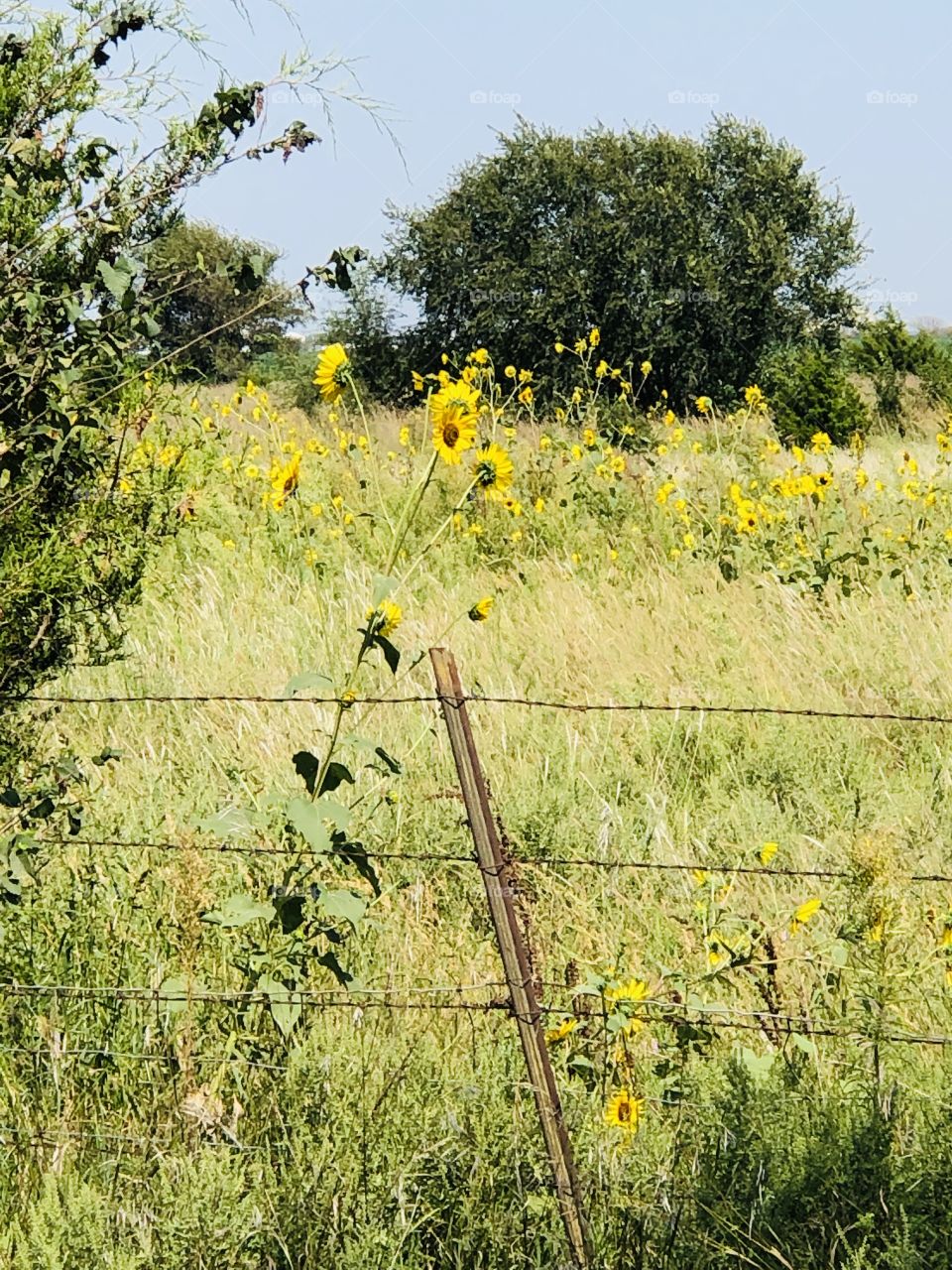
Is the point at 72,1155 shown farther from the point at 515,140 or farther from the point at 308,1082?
the point at 515,140

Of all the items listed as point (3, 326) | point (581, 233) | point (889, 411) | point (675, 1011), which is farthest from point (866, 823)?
point (581, 233)

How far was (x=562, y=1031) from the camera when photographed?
2.73 m

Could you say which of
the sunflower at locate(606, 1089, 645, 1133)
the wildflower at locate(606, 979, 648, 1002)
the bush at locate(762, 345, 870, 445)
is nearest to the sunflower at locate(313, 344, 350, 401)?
the wildflower at locate(606, 979, 648, 1002)

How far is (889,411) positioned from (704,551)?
1589cm

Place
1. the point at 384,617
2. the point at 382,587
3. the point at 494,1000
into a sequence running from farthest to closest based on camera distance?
the point at 494,1000
the point at 384,617
the point at 382,587

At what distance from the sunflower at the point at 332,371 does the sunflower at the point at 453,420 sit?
245 millimetres

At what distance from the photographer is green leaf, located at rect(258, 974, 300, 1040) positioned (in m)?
2.58

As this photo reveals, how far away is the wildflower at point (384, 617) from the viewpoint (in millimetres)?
2318

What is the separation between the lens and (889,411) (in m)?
21.7

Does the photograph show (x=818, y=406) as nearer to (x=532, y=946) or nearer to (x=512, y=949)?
(x=532, y=946)

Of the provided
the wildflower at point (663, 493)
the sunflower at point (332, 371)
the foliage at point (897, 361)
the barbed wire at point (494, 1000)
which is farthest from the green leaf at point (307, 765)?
the foliage at point (897, 361)

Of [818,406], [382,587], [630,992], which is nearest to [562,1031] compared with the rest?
[630,992]

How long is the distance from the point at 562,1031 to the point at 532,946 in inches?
13.2

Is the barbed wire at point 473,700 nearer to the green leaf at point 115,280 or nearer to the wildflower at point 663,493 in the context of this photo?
the green leaf at point 115,280
